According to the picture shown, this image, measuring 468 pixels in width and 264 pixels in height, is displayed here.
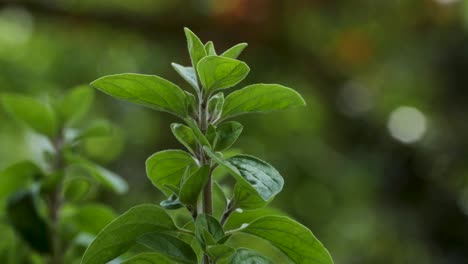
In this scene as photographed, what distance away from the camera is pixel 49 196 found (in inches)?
24.4

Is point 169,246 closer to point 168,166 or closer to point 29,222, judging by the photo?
point 168,166

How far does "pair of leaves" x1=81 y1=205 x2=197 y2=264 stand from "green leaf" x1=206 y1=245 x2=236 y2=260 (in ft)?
0.04

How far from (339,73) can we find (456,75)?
0.35m

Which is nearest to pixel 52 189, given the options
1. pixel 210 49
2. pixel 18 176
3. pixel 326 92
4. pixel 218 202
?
pixel 18 176

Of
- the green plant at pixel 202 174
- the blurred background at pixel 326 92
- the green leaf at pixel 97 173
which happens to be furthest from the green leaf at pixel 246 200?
the blurred background at pixel 326 92

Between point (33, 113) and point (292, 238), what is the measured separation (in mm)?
332

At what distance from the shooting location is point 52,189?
0.60 metres

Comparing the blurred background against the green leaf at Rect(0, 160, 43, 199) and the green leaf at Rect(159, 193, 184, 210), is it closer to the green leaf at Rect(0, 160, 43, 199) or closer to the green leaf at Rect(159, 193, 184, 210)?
the green leaf at Rect(0, 160, 43, 199)

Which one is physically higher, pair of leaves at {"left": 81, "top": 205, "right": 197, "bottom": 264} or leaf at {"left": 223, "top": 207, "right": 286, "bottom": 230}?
pair of leaves at {"left": 81, "top": 205, "right": 197, "bottom": 264}

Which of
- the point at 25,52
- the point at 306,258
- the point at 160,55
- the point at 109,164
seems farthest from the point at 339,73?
the point at 306,258

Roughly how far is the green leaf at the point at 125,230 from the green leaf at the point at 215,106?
0.06m

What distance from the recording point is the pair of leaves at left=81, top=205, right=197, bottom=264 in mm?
370

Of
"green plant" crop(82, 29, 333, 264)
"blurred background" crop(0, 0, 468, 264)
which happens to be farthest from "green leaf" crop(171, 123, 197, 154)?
"blurred background" crop(0, 0, 468, 264)

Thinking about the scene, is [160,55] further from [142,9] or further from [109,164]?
[109,164]
